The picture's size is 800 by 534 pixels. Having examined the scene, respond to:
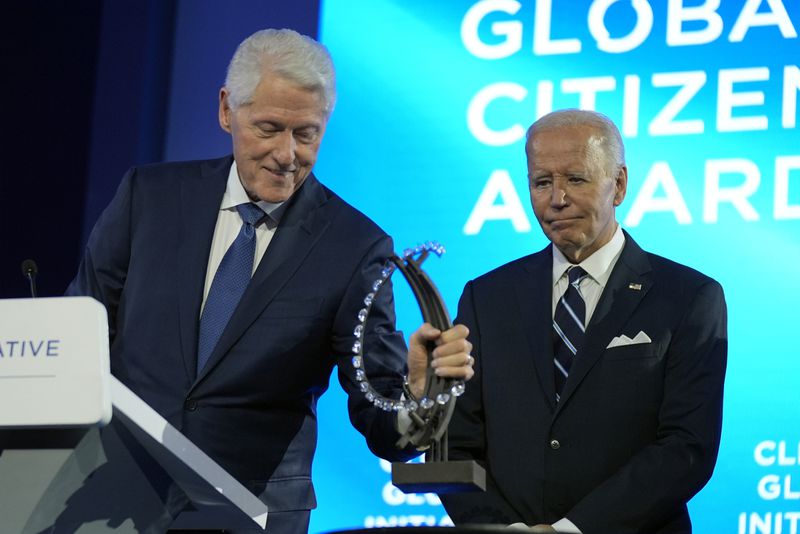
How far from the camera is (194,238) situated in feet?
9.60

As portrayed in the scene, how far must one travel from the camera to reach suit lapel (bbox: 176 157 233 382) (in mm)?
2783

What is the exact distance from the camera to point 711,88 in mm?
4055

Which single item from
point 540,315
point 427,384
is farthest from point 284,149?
point 427,384

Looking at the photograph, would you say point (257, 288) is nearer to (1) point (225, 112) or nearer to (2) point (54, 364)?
(1) point (225, 112)

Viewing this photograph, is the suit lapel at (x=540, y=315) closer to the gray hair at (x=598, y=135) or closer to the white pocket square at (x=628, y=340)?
the white pocket square at (x=628, y=340)

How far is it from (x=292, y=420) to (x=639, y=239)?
1591 millimetres

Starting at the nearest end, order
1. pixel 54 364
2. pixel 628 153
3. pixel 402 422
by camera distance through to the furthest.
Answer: pixel 54 364 < pixel 402 422 < pixel 628 153

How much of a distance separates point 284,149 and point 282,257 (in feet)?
0.81

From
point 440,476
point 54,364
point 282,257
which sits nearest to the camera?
point 54,364

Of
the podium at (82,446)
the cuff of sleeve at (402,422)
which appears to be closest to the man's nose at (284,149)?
the cuff of sleeve at (402,422)

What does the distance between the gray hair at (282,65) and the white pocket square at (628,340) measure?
0.86 metres

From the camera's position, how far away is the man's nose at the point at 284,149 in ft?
9.45

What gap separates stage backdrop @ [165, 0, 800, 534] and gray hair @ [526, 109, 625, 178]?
940 mm

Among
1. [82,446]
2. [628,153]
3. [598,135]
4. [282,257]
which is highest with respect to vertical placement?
[598,135]
